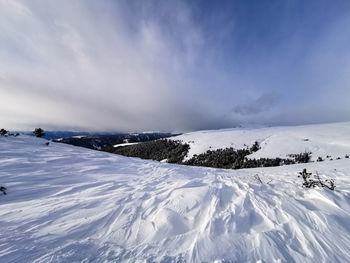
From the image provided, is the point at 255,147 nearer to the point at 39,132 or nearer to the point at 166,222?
the point at 39,132

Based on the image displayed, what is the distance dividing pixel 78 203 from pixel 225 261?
372 centimetres

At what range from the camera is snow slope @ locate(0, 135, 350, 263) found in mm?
2338

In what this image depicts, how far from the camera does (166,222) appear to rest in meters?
3.14

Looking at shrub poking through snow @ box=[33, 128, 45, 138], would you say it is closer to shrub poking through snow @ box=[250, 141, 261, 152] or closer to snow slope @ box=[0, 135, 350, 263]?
snow slope @ box=[0, 135, 350, 263]

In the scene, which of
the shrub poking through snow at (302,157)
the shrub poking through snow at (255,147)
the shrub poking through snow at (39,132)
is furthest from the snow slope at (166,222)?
the shrub poking through snow at (255,147)

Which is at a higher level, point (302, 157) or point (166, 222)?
point (302, 157)

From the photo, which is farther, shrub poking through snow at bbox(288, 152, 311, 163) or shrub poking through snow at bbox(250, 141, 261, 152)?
shrub poking through snow at bbox(250, 141, 261, 152)

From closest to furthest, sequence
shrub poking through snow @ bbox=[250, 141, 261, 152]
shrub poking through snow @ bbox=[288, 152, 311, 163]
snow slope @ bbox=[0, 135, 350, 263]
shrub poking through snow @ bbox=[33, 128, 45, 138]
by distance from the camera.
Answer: snow slope @ bbox=[0, 135, 350, 263]
shrub poking through snow @ bbox=[33, 128, 45, 138]
shrub poking through snow @ bbox=[288, 152, 311, 163]
shrub poking through snow @ bbox=[250, 141, 261, 152]

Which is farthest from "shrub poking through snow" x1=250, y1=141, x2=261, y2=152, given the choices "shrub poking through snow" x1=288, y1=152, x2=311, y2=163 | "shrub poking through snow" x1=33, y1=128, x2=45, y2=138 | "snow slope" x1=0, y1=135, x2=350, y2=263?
"shrub poking through snow" x1=33, y1=128, x2=45, y2=138

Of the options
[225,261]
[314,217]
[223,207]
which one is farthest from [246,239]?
[314,217]

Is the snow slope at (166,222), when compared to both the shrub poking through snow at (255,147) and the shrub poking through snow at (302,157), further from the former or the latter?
the shrub poking through snow at (255,147)

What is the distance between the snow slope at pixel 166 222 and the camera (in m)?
2.34

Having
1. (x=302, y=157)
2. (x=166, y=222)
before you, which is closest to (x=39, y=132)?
(x=166, y=222)

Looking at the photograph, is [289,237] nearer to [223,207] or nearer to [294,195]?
[223,207]
